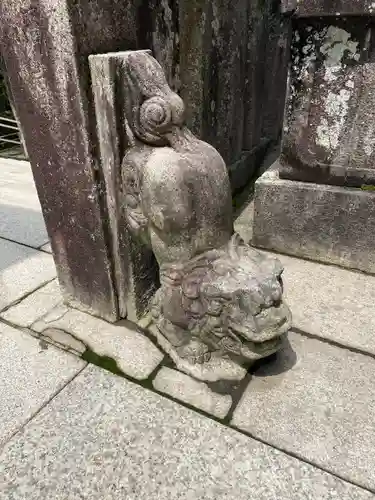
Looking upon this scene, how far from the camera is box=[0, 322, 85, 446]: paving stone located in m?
1.84

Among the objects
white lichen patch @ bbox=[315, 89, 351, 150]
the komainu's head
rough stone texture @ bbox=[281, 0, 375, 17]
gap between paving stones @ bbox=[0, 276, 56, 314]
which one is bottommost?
gap between paving stones @ bbox=[0, 276, 56, 314]

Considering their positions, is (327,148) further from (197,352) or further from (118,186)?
(197,352)

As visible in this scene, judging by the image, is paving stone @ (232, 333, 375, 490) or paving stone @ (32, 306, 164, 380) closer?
paving stone @ (232, 333, 375, 490)

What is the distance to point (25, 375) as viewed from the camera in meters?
2.05

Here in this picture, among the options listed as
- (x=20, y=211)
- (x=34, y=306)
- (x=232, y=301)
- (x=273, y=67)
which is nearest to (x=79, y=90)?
(x=232, y=301)

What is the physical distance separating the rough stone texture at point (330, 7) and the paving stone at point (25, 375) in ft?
8.23

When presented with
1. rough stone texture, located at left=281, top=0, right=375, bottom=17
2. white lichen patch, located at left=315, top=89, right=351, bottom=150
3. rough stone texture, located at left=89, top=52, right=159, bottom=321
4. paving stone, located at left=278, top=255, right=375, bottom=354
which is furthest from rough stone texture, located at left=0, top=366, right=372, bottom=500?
rough stone texture, located at left=281, top=0, right=375, bottom=17

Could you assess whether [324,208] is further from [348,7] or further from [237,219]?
[348,7]

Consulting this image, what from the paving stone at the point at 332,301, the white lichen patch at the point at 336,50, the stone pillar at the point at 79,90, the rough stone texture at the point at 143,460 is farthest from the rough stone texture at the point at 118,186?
the white lichen patch at the point at 336,50

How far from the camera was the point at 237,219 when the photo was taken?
369 cm

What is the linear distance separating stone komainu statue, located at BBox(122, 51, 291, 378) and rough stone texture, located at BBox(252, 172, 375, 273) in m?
1.19

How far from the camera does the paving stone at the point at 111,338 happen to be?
2082 millimetres

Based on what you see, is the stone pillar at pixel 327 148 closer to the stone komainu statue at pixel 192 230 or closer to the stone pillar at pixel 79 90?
the stone pillar at pixel 79 90

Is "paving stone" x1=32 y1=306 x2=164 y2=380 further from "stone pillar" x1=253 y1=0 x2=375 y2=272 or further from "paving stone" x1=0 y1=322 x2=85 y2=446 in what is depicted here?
"stone pillar" x1=253 y1=0 x2=375 y2=272
